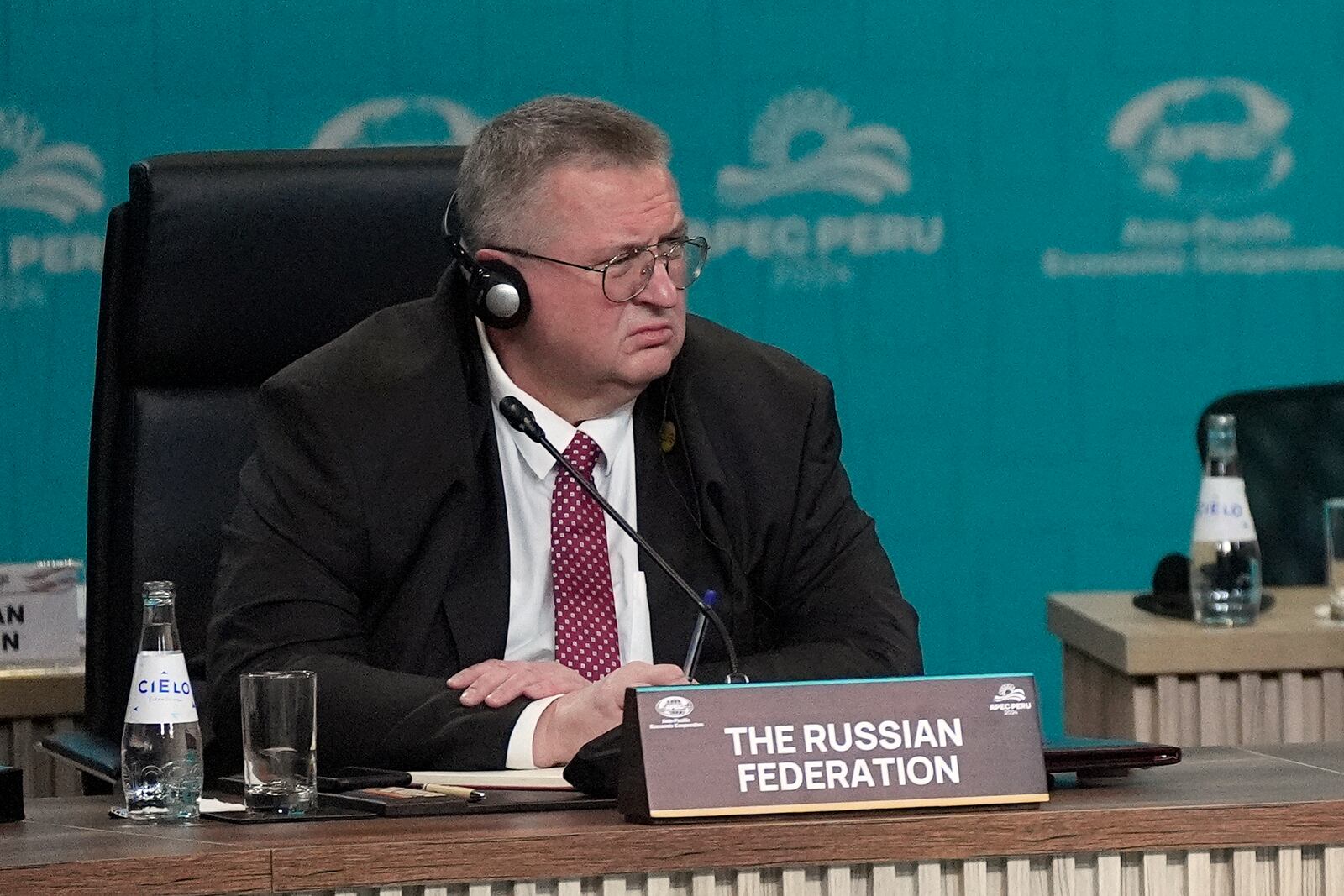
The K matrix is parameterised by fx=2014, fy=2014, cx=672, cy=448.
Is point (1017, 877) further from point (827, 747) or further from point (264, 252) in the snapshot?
point (264, 252)

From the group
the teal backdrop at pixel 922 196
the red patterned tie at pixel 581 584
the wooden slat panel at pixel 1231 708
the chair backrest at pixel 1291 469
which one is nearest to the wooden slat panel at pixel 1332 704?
the wooden slat panel at pixel 1231 708

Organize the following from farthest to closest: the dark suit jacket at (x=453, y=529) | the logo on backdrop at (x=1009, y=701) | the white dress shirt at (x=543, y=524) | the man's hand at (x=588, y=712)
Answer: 1. the white dress shirt at (x=543, y=524)
2. the dark suit jacket at (x=453, y=529)
3. the man's hand at (x=588, y=712)
4. the logo on backdrop at (x=1009, y=701)

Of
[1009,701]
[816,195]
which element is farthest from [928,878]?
[816,195]

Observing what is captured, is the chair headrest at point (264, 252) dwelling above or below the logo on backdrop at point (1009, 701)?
above

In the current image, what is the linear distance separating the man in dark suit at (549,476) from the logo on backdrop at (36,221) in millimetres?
1461

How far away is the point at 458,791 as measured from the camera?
54.9 inches

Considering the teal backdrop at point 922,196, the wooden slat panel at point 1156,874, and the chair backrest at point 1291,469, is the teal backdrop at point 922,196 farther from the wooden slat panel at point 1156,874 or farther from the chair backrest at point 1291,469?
the wooden slat panel at point 1156,874

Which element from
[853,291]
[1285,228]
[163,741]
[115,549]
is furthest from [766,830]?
[1285,228]

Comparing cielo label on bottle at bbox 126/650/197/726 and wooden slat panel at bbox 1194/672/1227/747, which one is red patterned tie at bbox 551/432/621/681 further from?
wooden slat panel at bbox 1194/672/1227/747

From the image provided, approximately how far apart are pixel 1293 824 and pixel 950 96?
7.32 ft

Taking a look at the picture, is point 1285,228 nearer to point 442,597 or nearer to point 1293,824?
point 442,597

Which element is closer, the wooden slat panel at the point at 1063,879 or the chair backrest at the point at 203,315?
the wooden slat panel at the point at 1063,879

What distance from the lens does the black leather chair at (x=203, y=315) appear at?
79.0 inches

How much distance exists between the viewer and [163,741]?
141cm
